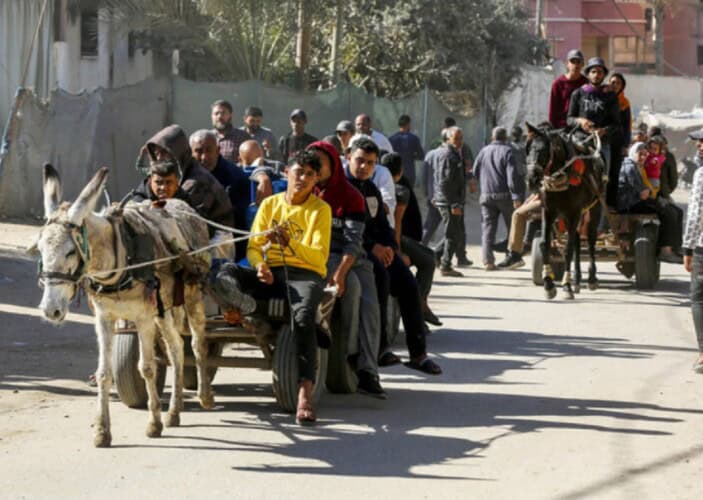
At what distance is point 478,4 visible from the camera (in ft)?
125

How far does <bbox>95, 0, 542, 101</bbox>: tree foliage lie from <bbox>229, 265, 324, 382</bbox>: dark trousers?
1997 centimetres

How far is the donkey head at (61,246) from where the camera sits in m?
8.02

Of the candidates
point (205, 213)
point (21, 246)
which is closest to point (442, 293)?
point (21, 246)

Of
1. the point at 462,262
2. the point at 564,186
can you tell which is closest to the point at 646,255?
the point at 564,186

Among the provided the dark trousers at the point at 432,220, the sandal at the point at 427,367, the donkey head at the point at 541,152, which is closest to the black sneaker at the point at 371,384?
the sandal at the point at 427,367

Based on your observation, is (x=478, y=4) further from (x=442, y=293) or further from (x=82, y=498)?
(x=82, y=498)

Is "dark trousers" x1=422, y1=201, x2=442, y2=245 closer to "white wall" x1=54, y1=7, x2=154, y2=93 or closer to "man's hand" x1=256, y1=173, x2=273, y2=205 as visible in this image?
"white wall" x1=54, y1=7, x2=154, y2=93

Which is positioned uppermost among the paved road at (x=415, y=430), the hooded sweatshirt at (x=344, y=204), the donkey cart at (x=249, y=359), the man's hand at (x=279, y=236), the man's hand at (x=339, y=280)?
the hooded sweatshirt at (x=344, y=204)

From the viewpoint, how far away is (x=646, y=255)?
1906 cm

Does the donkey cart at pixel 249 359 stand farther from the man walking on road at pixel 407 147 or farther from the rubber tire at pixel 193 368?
the man walking on road at pixel 407 147

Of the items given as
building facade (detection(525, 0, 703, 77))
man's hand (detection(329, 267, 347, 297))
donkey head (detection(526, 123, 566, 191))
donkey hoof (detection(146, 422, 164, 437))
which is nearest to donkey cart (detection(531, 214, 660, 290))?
donkey head (detection(526, 123, 566, 191))

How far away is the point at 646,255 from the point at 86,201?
39.6ft

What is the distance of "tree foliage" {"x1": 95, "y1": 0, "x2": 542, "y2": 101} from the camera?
30859 mm

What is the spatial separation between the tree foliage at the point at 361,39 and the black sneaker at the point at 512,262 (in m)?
9.80
